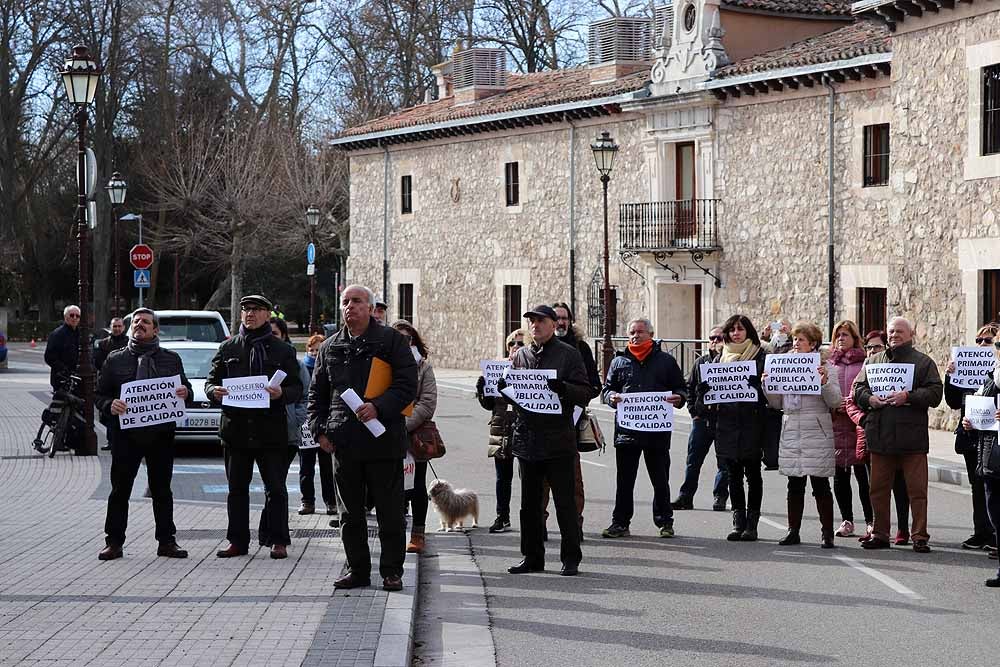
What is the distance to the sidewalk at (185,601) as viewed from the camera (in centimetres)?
731

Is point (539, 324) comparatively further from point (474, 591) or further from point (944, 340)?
point (944, 340)

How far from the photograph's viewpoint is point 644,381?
12.0m

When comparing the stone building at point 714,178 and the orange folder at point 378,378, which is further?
the stone building at point 714,178

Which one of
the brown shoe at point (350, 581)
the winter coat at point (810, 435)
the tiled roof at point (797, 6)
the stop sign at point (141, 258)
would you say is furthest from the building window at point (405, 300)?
the brown shoe at point (350, 581)

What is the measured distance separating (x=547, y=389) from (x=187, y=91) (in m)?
52.4

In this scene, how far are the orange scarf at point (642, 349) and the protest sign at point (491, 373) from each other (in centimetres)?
115

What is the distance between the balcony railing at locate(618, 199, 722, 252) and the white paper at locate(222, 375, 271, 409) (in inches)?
887

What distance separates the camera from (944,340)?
23.8m

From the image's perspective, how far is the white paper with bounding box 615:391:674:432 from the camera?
1186cm

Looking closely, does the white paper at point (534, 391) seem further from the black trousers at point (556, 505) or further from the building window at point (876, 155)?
the building window at point (876, 155)

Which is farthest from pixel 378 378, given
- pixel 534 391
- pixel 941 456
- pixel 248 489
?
pixel 941 456

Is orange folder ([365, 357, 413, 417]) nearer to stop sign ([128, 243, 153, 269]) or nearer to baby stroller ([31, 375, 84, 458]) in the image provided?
baby stroller ([31, 375, 84, 458])

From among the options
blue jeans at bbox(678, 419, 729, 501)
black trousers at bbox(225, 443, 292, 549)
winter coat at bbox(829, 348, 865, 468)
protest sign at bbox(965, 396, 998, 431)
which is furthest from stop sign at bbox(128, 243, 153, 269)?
protest sign at bbox(965, 396, 998, 431)

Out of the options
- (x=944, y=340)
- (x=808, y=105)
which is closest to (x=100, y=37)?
(x=808, y=105)
